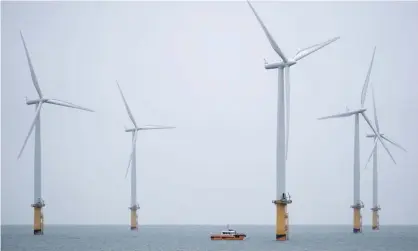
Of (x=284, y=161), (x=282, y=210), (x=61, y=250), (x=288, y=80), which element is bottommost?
(x=61, y=250)

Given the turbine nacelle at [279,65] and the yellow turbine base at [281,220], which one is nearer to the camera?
the yellow turbine base at [281,220]

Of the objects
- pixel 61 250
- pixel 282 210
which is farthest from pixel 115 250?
pixel 282 210

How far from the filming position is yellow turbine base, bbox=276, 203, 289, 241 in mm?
137000

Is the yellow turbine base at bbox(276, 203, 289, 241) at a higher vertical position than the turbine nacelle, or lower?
lower

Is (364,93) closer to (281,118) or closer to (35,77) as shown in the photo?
(281,118)

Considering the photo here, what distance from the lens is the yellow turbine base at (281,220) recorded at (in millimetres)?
137000

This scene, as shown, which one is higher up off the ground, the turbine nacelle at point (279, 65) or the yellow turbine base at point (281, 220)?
the turbine nacelle at point (279, 65)

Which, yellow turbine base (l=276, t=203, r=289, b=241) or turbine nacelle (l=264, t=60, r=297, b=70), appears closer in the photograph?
yellow turbine base (l=276, t=203, r=289, b=241)

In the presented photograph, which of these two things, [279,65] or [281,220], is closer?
[279,65]

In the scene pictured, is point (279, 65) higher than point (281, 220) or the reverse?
higher

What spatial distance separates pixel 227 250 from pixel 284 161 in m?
23.7

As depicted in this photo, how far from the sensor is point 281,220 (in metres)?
140

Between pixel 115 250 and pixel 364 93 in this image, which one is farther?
pixel 364 93

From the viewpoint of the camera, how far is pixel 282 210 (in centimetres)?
13712
